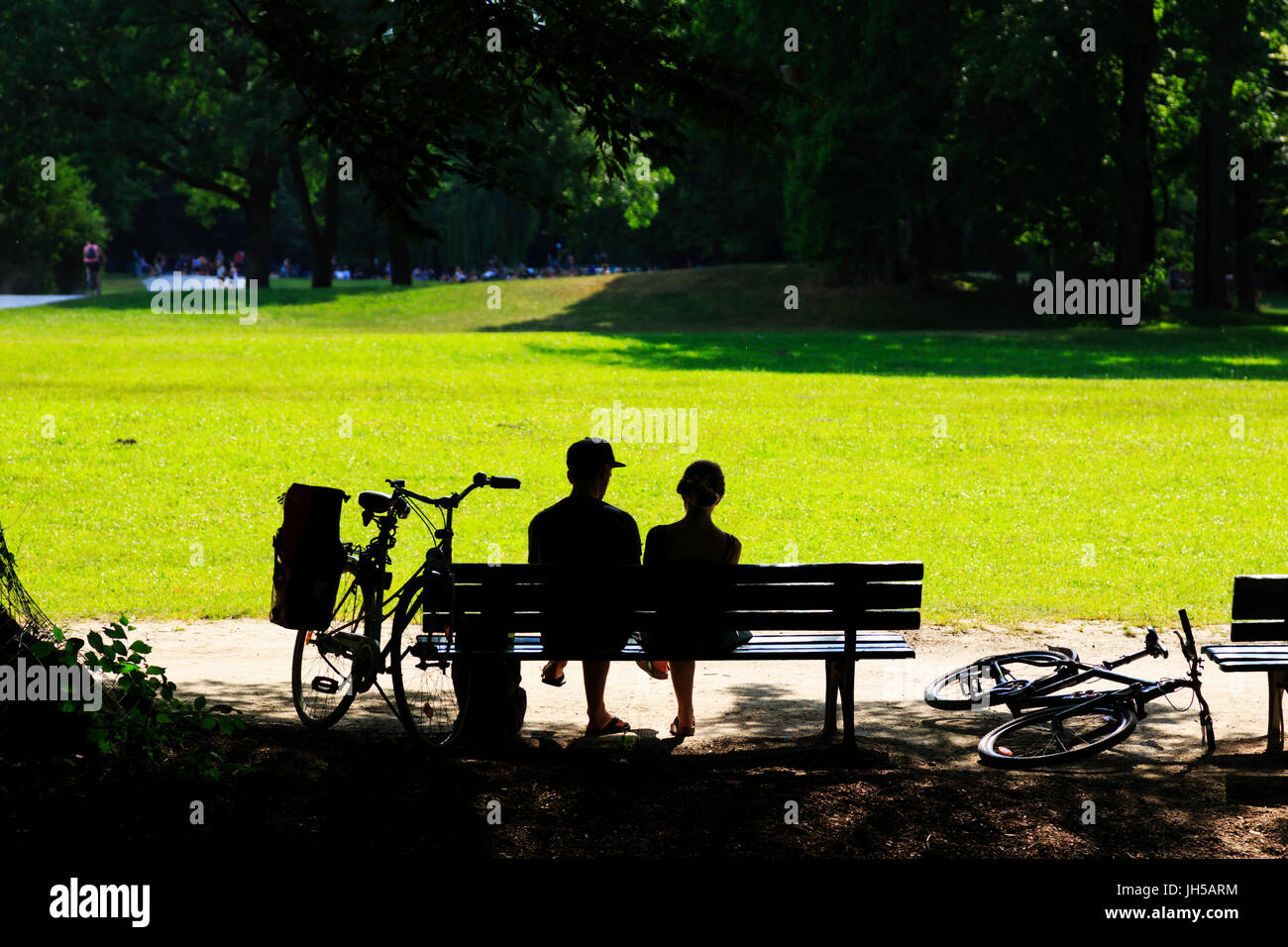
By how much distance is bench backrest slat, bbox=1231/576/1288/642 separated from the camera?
6.81m

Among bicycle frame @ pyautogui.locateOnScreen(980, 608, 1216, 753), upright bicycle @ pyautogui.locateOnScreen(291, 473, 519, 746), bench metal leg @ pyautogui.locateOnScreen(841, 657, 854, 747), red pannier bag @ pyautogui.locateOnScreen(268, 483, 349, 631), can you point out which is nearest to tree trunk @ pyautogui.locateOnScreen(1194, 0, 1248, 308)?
bicycle frame @ pyautogui.locateOnScreen(980, 608, 1216, 753)

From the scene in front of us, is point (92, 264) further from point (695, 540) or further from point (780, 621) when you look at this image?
point (780, 621)

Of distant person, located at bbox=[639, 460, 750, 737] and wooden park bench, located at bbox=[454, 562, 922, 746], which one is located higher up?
distant person, located at bbox=[639, 460, 750, 737]

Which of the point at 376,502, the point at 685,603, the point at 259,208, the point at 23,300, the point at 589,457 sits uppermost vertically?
the point at 259,208

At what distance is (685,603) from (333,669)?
71.4 inches

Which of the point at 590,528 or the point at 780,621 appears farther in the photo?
the point at 590,528

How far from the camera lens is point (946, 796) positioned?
5699 millimetres

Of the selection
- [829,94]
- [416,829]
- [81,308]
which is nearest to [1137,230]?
[829,94]

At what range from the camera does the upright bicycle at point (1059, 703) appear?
6582 millimetres

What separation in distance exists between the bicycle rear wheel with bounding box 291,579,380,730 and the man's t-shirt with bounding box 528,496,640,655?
843 mm

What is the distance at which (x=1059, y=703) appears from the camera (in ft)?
23.0

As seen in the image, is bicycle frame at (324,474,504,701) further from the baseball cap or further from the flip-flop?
the flip-flop

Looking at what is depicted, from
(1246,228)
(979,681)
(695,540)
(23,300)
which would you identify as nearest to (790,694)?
(979,681)

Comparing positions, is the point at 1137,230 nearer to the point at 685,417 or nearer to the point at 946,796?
the point at 685,417
